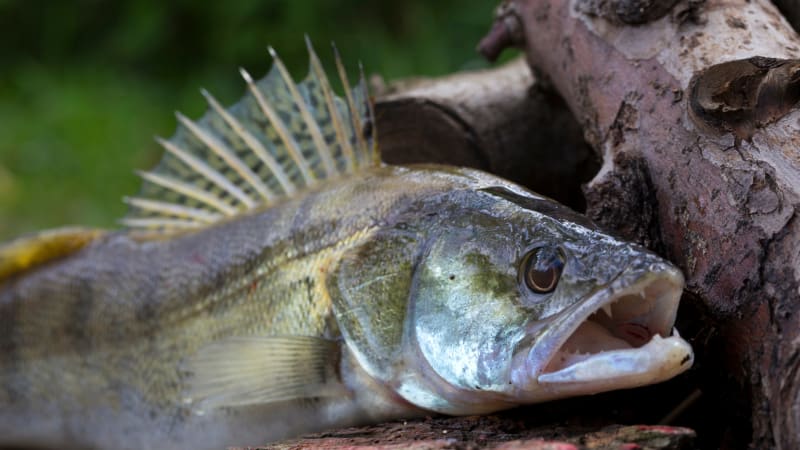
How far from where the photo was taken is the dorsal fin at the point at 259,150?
2.72 meters

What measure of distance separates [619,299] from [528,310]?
7.6 inches

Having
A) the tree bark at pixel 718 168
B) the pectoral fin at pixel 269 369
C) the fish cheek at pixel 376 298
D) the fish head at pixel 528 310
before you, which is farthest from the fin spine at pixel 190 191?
the tree bark at pixel 718 168

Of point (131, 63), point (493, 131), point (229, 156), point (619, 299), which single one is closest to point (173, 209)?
point (229, 156)

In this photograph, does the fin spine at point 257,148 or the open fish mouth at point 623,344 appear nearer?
the open fish mouth at point 623,344

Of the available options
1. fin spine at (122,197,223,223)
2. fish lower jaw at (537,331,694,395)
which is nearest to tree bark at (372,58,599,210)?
fin spine at (122,197,223,223)

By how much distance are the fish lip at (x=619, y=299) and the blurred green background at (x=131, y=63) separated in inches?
165

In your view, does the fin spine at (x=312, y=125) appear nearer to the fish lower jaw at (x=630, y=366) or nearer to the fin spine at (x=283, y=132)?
the fin spine at (x=283, y=132)

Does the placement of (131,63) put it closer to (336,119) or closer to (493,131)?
(493,131)

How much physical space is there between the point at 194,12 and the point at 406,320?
5665 mm

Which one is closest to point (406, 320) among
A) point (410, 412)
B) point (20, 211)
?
point (410, 412)

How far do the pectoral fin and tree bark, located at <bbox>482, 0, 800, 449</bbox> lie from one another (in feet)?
2.64

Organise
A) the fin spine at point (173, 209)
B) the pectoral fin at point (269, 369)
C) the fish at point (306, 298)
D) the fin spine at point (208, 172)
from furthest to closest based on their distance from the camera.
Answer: the fin spine at point (173, 209), the fin spine at point (208, 172), the pectoral fin at point (269, 369), the fish at point (306, 298)

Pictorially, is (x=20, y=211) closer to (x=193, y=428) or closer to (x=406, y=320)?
(x=193, y=428)

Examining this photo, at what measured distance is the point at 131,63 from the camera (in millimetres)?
7332
